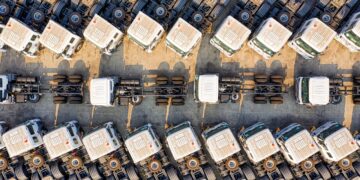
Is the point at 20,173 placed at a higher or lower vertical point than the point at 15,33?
lower

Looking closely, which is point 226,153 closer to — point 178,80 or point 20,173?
point 178,80

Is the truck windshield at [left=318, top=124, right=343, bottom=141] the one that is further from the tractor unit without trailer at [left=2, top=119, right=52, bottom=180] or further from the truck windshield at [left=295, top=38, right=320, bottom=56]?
the tractor unit without trailer at [left=2, top=119, right=52, bottom=180]

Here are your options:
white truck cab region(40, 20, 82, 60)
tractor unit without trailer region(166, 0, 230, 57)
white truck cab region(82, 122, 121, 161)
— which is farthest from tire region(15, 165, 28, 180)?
tractor unit without trailer region(166, 0, 230, 57)

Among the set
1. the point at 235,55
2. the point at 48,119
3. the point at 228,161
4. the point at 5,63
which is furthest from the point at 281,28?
the point at 5,63

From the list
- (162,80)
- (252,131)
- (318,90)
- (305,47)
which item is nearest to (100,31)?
(162,80)

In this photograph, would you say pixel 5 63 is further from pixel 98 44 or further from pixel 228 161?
pixel 228 161

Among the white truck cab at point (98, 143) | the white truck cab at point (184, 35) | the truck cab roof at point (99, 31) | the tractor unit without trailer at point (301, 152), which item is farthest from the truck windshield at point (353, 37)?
the white truck cab at point (98, 143)

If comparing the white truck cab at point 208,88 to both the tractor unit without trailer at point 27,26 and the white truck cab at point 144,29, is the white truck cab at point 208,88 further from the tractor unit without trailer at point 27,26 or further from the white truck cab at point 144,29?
the tractor unit without trailer at point 27,26
